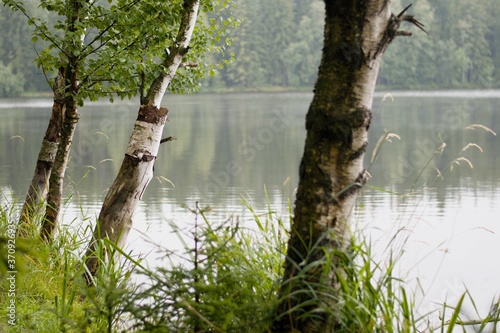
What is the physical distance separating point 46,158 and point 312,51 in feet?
279

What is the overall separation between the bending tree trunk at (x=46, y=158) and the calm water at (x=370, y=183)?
0.37m

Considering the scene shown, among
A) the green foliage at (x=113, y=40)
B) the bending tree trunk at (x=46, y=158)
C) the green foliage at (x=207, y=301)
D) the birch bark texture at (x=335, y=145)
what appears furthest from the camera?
the bending tree trunk at (x=46, y=158)

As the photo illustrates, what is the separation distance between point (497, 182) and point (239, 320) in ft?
53.5

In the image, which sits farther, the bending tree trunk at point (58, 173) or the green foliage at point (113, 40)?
the bending tree trunk at point (58, 173)

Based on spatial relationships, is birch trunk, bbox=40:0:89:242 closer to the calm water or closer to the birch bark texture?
the calm water

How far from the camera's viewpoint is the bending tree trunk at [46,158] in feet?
24.4

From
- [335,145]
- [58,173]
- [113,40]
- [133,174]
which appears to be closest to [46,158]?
[58,173]

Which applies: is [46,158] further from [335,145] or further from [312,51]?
[312,51]

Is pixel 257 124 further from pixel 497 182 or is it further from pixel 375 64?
pixel 375 64

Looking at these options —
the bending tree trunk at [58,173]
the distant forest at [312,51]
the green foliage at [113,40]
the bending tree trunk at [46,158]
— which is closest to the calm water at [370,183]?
the bending tree trunk at [58,173]

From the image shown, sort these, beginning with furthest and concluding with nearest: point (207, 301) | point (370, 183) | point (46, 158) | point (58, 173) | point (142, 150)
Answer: point (370, 183)
point (46, 158)
point (58, 173)
point (142, 150)
point (207, 301)

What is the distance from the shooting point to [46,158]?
7.75 meters

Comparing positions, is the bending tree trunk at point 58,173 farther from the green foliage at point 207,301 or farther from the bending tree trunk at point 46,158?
the green foliage at point 207,301

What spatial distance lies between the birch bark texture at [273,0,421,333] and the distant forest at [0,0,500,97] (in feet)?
242
